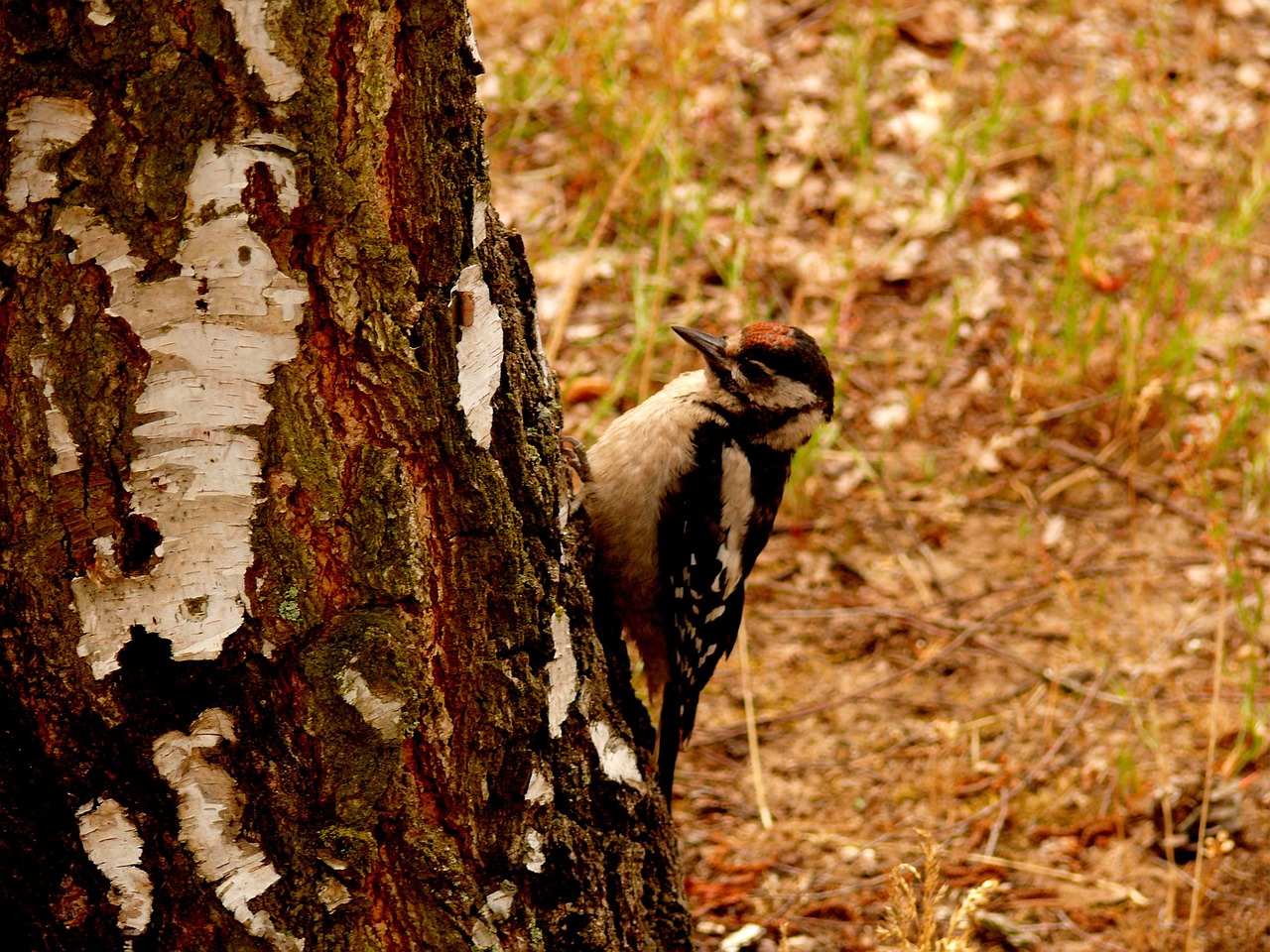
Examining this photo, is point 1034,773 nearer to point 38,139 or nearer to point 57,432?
point 57,432

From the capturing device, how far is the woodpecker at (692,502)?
3.33 metres

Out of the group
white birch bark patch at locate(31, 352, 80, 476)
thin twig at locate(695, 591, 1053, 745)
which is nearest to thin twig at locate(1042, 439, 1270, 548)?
thin twig at locate(695, 591, 1053, 745)

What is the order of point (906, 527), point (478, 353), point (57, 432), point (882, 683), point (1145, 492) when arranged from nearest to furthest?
point (57, 432)
point (478, 353)
point (882, 683)
point (906, 527)
point (1145, 492)

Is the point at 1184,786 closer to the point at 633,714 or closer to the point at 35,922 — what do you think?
the point at 633,714

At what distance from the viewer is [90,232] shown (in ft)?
5.64

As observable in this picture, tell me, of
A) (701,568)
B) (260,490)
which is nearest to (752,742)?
(701,568)

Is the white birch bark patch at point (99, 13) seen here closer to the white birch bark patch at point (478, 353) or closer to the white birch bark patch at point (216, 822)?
the white birch bark patch at point (478, 353)

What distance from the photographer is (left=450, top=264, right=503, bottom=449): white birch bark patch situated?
2088 mm

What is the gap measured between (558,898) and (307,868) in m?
0.57

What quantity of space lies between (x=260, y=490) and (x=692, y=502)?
1.69 m

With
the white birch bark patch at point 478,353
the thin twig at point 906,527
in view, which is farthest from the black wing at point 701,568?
the thin twig at point 906,527

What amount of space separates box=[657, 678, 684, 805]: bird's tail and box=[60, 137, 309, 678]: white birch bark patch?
1426mm

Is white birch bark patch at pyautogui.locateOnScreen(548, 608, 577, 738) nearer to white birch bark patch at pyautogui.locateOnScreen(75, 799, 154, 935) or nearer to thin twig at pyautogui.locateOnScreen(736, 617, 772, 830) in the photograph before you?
white birch bark patch at pyautogui.locateOnScreen(75, 799, 154, 935)

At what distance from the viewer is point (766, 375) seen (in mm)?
3512
